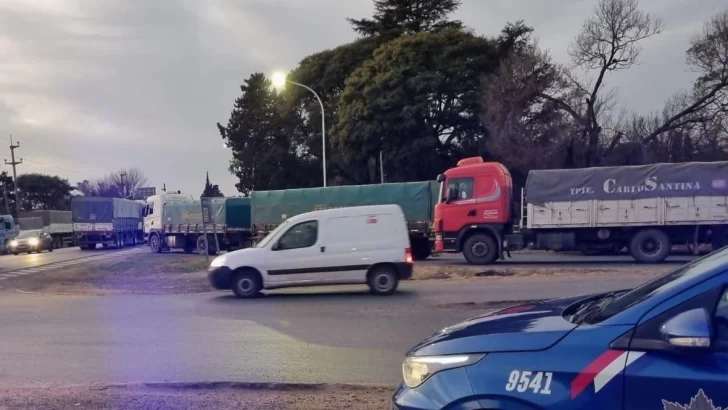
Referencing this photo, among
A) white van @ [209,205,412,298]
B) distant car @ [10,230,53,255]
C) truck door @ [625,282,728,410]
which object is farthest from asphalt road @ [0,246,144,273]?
truck door @ [625,282,728,410]

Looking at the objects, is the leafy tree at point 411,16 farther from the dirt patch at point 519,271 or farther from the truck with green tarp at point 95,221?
the dirt patch at point 519,271

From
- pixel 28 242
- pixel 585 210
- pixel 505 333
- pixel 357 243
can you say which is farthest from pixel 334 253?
pixel 28 242

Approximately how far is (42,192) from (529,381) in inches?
3665

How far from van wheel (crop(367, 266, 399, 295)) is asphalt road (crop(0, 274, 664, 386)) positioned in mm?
364

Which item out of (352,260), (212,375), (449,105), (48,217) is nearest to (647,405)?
(212,375)

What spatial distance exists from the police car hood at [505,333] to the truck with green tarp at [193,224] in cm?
2747

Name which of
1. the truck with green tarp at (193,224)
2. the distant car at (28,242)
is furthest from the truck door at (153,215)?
the distant car at (28,242)

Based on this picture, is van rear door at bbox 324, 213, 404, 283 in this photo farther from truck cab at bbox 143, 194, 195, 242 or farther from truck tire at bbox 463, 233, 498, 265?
truck cab at bbox 143, 194, 195, 242

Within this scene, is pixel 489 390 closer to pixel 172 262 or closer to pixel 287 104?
pixel 172 262

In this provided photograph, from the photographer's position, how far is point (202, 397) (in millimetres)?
6641

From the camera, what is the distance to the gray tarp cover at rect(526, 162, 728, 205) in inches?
789

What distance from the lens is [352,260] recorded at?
1445 centimetres

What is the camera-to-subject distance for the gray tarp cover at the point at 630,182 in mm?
20031

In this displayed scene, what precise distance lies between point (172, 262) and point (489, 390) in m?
25.7
